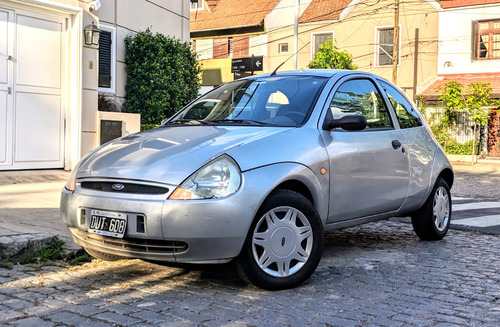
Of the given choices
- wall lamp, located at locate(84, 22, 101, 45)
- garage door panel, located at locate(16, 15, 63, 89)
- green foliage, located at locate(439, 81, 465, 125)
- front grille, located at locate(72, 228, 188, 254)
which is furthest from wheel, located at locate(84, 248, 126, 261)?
green foliage, located at locate(439, 81, 465, 125)

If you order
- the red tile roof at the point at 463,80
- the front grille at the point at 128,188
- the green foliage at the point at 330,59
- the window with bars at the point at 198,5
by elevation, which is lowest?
the front grille at the point at 128,188

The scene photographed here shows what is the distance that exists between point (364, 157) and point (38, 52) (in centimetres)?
695

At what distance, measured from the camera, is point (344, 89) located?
5445 millimetres

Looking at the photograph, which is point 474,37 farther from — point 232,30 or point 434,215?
point 434,215

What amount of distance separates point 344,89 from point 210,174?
1.94m

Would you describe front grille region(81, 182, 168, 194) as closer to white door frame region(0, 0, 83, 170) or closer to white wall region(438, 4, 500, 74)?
white door frame region(0, 0, 83, 170)

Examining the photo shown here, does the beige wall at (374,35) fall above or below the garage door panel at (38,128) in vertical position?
above

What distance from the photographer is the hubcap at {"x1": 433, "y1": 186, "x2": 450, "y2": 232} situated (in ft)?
21.0

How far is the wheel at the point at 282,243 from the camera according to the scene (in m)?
4.08

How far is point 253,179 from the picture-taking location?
406 cm

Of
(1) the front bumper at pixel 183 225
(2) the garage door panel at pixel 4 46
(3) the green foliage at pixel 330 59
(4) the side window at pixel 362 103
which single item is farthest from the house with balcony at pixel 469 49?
(1) the front bumper at pixel 183 225

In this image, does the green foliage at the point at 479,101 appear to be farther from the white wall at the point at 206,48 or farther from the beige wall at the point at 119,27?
the white wall at the point at 206,48

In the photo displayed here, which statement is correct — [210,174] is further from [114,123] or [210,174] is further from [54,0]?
[114,123]

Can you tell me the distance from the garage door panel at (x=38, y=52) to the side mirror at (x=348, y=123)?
261 inches
